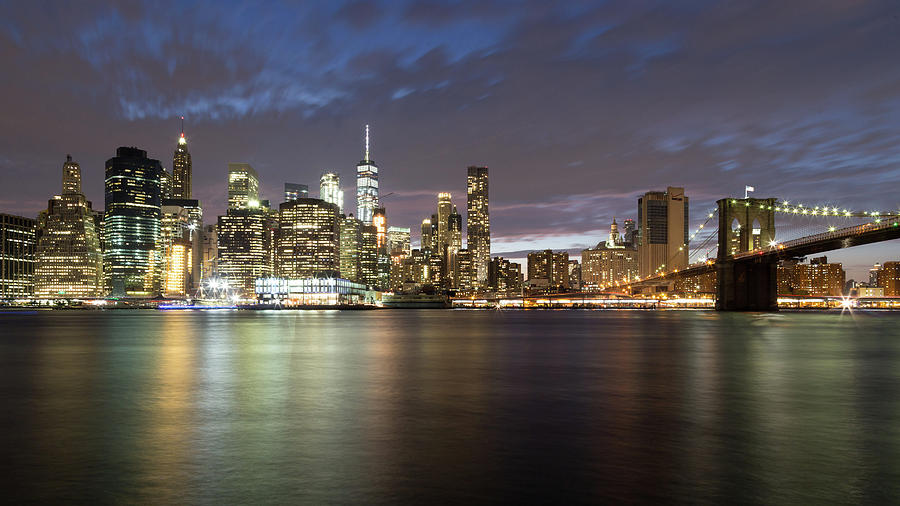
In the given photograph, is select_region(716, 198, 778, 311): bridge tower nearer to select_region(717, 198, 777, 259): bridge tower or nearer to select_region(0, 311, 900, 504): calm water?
select_region(717, 198, 777, 259): bridge tower

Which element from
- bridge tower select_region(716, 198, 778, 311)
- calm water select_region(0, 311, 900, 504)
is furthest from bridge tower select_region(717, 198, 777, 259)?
calm water select_region(0, 311, 900, 504)

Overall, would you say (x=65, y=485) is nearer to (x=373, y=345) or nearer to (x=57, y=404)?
(x=57, y=404)

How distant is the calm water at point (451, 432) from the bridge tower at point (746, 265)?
325ft

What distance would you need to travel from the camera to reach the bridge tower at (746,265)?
132 m

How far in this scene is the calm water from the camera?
41.9 feet

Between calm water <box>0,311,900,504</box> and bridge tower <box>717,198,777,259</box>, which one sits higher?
bridge tower <box>717,198,777,259</box>

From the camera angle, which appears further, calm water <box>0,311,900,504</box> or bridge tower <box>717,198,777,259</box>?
bridge tower <box>717,198,777,259</box>

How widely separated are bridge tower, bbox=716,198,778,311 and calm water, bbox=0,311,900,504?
99094mm

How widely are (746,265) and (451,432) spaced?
12796 cm

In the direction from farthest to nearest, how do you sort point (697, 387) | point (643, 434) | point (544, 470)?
point (697, 387) → point (643, 434) → point (544, 470)

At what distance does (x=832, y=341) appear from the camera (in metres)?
60.5

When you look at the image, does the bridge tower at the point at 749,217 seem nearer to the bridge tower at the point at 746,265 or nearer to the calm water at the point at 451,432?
the bridge tower at the point at 746,265

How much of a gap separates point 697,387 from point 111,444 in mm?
21237

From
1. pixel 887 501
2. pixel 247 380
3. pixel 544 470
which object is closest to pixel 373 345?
pixel 247 380
